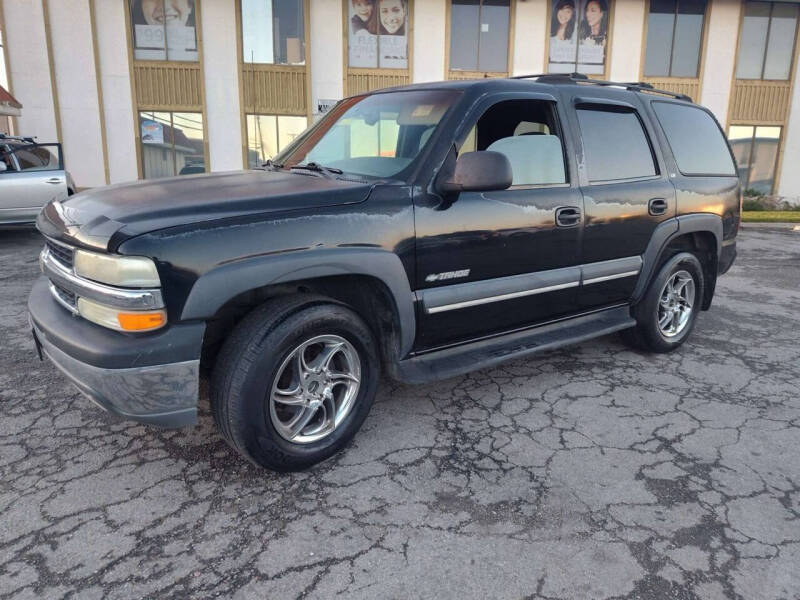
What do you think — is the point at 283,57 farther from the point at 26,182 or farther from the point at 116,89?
the point at 26,182

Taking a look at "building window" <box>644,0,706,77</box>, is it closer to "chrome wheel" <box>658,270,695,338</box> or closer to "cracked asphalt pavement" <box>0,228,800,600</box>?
"chrome wheel" <box>658,270,695,338</box>

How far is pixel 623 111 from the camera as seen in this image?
4.11 m

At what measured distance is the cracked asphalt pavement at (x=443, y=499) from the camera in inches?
85.4

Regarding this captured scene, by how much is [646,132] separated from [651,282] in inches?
42.7

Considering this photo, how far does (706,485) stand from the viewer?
279 centimetres

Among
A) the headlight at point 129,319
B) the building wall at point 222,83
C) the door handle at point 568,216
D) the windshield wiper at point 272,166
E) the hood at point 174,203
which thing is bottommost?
the headlight at point 129,319

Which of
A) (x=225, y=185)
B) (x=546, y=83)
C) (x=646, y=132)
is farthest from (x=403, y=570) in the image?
(x=646, y=132)

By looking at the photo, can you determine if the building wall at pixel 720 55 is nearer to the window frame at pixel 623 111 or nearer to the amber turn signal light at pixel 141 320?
the window frame at pixel 623 111

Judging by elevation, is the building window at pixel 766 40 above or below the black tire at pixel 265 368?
above

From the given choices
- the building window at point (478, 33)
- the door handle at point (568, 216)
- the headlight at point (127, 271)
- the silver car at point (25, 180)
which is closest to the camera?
the headlight at point (127, 271)

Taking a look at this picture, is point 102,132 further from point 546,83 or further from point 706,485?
point 706,485

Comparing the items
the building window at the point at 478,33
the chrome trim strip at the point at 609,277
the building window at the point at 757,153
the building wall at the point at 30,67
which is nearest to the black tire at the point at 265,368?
the chrome trim strip at the point at 609,277

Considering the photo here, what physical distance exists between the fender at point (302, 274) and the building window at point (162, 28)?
1737cm

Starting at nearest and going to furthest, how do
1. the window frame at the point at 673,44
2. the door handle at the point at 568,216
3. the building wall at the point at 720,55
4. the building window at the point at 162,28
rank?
the door handle at the point at 568,216 < the building window at the point at 162,28 < the window frame at the point at 673,44 < the building wall at the point at 720,55
